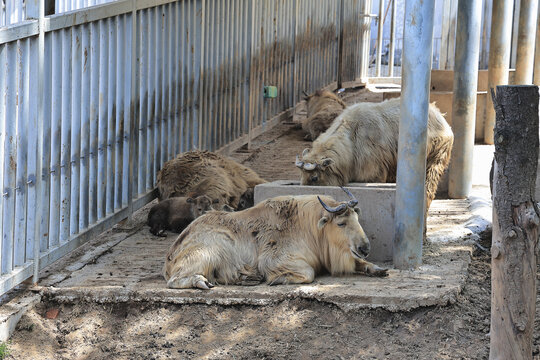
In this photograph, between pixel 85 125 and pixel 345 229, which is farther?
pixel 85 125

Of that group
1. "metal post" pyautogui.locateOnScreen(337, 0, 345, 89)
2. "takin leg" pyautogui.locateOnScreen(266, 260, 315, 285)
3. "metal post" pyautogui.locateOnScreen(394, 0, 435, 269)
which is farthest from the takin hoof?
"metal post" pyautogui.locateOnScreen(337, 0, 345, 89)

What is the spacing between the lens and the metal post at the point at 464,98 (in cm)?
1080

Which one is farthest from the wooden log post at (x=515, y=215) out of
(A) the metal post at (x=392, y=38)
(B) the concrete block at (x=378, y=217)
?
(A) the metal post at (x=392, y=38)

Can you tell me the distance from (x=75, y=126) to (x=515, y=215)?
461 cm

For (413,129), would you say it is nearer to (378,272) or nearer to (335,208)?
(335,208)

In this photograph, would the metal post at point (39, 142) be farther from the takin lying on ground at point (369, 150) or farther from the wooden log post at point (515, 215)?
the wooden log post at point (515, 215)

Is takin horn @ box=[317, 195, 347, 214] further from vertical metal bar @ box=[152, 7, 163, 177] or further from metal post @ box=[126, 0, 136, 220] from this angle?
vertical metal bar @ box=[152, 7, 163, 177]

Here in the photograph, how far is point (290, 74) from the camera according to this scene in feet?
54.1

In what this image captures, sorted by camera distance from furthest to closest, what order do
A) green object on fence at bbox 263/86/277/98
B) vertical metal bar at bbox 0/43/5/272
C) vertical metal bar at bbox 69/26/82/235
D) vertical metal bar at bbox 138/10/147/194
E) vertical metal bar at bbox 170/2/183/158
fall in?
green object on fence at bbox 263/86/277/98 < vertical metal bar at bbox 170/2/183/158 < vertical metal bar at bbox 138/10/147/194 < vertical metal bar at bbox 69/26/82/235 < vertical metal bar at bbox 0/43/5/272

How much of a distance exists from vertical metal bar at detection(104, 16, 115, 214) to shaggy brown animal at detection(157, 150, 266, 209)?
958mm

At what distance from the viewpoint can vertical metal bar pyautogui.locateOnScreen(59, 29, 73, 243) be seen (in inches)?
310

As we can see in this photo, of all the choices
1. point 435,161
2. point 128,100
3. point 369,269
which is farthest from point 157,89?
point 369,269

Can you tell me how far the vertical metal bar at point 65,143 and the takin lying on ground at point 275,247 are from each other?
1211mm

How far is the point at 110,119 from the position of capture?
29.5 ft
